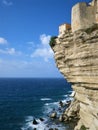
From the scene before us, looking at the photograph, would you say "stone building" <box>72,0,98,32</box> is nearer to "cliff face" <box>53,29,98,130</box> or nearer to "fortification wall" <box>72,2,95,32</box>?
"fortification wall" <box>72,2,95,32</box>

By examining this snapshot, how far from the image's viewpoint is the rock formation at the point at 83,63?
77.7ft

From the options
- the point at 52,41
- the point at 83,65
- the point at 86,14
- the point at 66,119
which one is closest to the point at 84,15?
the point at 86,14

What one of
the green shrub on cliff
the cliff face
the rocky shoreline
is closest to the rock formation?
the cliff face

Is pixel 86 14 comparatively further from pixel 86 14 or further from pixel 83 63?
pixel 83 63

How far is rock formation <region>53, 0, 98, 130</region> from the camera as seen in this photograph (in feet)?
77.7

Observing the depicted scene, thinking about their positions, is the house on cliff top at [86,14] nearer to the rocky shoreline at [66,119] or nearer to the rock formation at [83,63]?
the rock formation at [83,63]

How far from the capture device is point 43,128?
4997 cm

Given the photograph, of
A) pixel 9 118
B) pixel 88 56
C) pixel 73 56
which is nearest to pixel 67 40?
pixel 73 56

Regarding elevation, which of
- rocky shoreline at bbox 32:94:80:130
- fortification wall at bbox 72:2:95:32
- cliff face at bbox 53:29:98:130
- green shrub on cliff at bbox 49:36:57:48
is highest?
fortification wall at bbox 72:2:95:32

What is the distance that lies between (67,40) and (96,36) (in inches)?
185

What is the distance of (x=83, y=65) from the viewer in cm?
2495

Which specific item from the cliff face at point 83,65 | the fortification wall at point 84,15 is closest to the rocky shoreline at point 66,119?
the cliff face at point 83,65

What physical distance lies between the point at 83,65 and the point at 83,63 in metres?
0.23

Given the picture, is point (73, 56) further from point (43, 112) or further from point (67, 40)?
point (43, 112)
